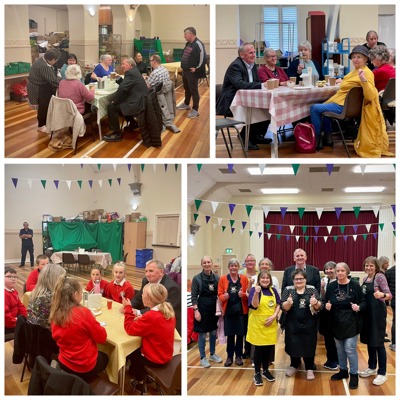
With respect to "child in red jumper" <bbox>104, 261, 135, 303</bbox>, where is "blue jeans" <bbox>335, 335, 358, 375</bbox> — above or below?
below

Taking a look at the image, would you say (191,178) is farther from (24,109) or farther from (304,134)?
(24,109)

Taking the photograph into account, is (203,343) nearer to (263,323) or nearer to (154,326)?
(263,323)

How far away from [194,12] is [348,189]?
238 cm

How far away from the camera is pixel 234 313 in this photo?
4836 millimetres

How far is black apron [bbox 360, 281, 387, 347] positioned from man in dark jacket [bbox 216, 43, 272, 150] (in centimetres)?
185

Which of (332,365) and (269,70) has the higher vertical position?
(269,70)

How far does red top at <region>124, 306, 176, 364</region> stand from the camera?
153 inches

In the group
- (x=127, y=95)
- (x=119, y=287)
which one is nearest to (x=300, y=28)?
(x=127, y=95)

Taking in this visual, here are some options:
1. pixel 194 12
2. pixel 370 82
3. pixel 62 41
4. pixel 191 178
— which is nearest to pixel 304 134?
pixel 370 82

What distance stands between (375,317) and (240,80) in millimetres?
2556

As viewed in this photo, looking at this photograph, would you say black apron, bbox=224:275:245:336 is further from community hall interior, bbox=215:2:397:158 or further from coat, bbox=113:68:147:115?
coat, bbox=113:68:147:115

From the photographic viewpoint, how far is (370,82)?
488cm

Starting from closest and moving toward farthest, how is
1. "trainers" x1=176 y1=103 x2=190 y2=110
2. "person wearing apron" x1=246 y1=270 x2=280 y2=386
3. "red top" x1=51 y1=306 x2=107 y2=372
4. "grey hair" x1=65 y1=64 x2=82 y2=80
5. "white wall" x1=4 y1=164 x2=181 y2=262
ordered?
1. "red top" x1=51 y1=306 x2=107 y2=372
2. "person wearing apron" x1=246 y1=270 x2=280 y2=386
3. "grey hair" x1=65 y1=64 x2=82 y2=80
4. "white wall" x1=4 y1=164 x2=181 y2=262
5. "trainers" x1=176 y1=103 x2=190 y2=110

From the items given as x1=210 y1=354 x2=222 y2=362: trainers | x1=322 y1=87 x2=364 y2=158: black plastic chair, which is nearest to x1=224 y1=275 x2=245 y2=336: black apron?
x1=210 y1=354 x2=222 y2=362: trainers
